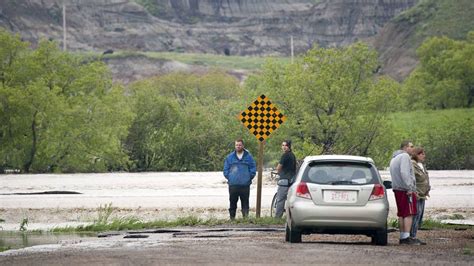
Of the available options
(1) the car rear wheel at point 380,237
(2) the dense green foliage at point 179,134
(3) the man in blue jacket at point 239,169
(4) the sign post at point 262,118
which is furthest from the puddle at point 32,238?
(2) the dense green foliage at point 179,134

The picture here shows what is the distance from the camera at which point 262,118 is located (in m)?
29.3

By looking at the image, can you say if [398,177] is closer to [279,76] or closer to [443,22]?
[279,76]

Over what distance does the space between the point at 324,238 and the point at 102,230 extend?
576 cm

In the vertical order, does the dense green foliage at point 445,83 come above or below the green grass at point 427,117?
above

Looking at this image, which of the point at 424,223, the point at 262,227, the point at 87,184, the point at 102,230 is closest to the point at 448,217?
the point at 424,223

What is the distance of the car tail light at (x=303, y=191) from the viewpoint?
65.9 feet

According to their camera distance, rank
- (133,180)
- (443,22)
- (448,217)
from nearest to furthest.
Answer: (448,217), (133,180), (443,22)

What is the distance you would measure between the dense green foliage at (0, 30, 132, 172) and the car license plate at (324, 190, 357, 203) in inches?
1672

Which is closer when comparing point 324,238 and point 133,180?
point 324,238

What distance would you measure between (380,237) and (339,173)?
1.36 meters

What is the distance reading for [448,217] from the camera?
3114cm

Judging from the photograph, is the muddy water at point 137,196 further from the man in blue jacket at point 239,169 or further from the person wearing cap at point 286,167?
the person wearing cap at point 286,167

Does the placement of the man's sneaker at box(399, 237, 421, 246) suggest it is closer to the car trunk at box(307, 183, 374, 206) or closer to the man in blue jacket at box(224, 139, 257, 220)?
the car trunk at box(307, 183, 374, 206)

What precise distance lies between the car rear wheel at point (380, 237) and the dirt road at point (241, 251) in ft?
0.43
